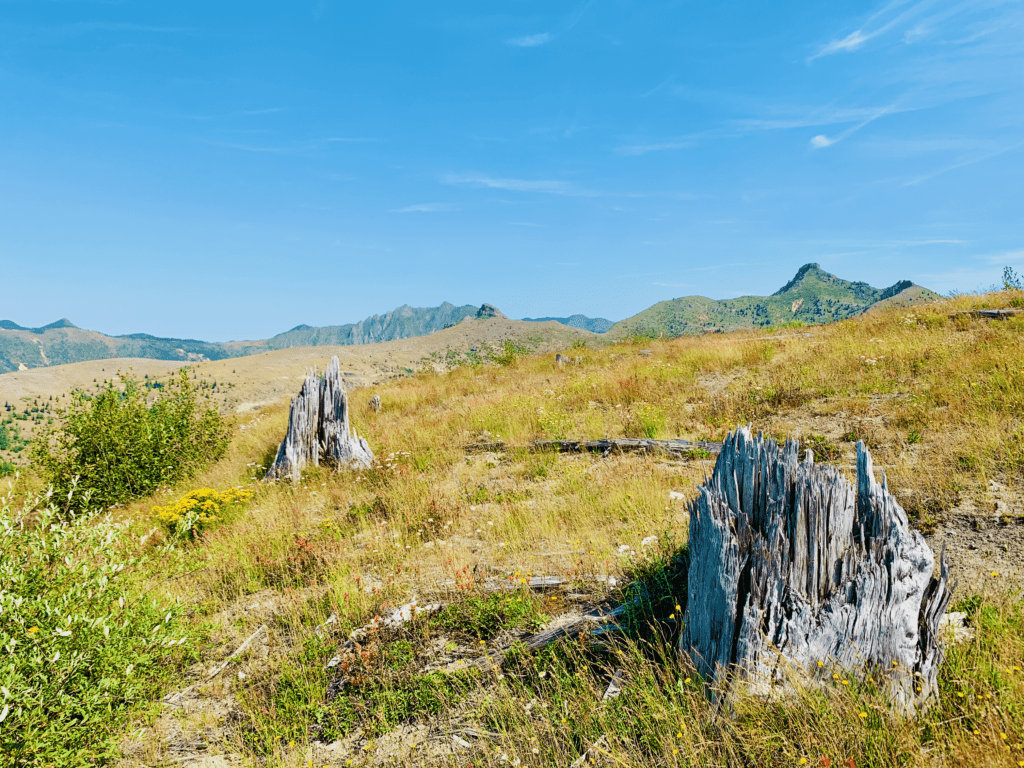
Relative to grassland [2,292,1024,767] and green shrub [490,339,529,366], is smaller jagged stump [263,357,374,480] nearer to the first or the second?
grassland [2,292,1024,767]

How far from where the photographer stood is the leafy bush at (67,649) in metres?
2.99

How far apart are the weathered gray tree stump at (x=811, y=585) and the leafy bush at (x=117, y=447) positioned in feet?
38.9

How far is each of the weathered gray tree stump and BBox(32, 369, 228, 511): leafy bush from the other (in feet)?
38.9

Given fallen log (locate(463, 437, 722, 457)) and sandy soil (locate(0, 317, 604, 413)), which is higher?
sandy soil (locate(0, 317, 604, 413))

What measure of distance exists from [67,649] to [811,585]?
16.8 feet

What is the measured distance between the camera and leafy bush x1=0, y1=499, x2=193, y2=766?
9.82 feet

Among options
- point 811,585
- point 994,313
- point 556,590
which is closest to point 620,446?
point 556,590

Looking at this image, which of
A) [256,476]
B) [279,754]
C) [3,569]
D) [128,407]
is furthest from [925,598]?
[128,407]

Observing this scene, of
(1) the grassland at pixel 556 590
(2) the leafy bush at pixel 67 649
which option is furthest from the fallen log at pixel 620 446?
(2) the leafy bush at pixel 67 649

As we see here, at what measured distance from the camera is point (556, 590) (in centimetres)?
480

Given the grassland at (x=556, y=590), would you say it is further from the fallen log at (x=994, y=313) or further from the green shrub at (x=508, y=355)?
the green shrub at (x=508, y=355)

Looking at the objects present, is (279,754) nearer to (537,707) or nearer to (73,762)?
(73,762)

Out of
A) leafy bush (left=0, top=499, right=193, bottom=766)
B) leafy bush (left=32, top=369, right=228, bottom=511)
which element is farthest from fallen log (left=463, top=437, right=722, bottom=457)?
leafy bush (left=32, top=369, right=228, bottom=511)

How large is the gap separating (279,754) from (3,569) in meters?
2.37
